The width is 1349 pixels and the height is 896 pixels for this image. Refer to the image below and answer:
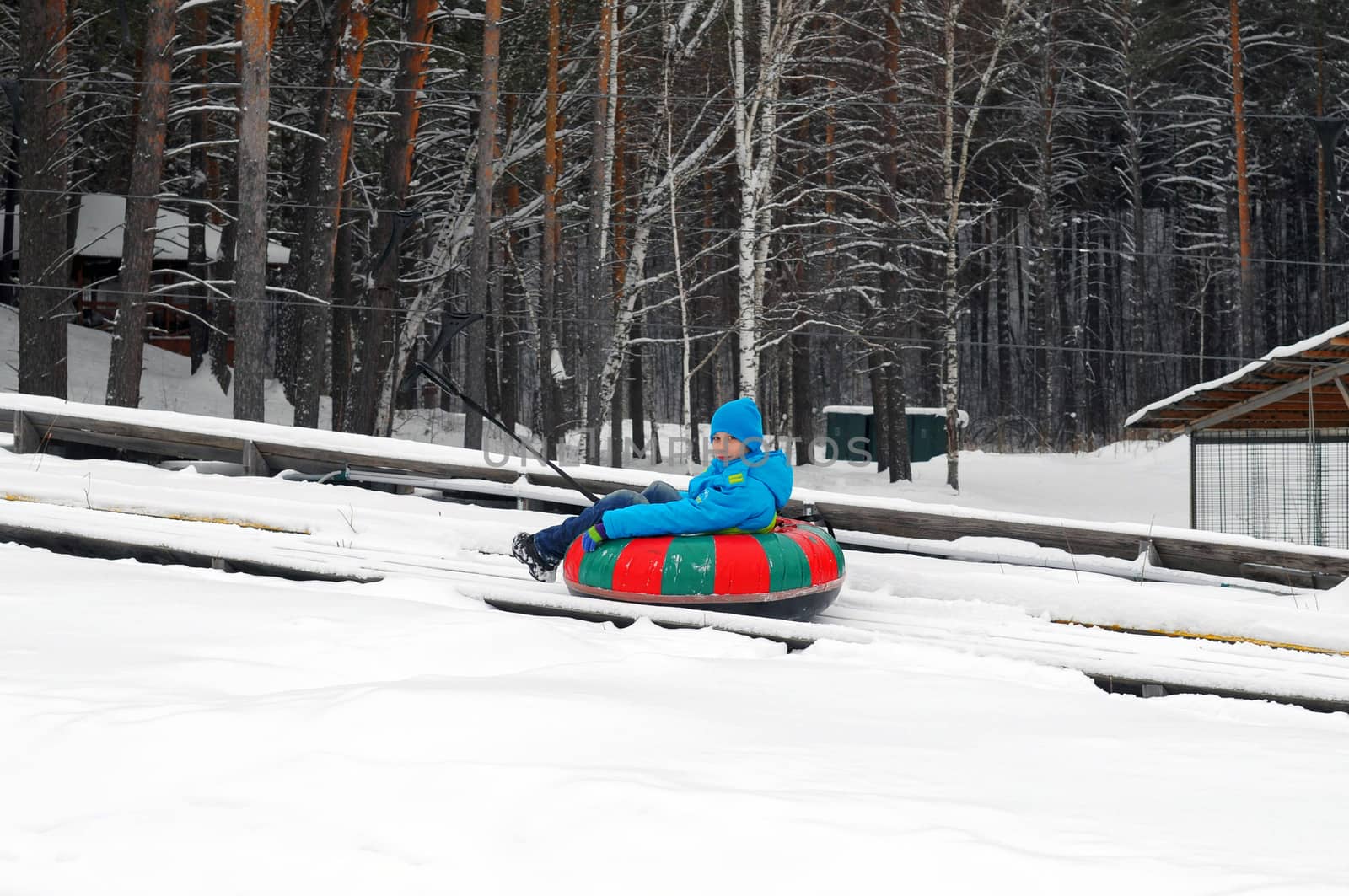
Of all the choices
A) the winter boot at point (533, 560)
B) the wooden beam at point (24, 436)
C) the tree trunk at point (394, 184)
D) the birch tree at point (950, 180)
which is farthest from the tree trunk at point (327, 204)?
the winter boot at point (533, 560)

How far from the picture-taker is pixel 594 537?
570 centimetres

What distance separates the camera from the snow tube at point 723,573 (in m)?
5.44

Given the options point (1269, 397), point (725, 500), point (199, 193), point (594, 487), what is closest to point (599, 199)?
point (1269, 397)

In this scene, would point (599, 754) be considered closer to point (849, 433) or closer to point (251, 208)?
point (251, 208)

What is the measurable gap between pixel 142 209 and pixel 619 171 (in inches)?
300

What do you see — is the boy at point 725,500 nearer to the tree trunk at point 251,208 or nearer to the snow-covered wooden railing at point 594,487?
the snow-covered wooden railing at point 594,487

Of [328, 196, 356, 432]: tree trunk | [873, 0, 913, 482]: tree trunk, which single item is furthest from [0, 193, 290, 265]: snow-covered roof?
[873, 0, 913, 482]: tree trunk

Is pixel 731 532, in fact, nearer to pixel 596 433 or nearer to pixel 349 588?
pixel 349 588

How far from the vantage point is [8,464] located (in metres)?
8.70

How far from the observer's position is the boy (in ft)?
18.2

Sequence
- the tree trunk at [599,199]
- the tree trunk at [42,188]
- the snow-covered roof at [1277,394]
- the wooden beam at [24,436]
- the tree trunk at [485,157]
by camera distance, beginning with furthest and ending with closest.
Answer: the tree trunk at [599,199]
the tree trunk at [485,157]
the tree trunk at [42,188]
the snow-covered roof at [1277,394]
the wooden beam at [24,436]

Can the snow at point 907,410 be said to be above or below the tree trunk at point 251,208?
below

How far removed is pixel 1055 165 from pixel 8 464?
95.5 ft

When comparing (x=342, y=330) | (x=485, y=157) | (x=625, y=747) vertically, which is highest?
(x=485, y=157)
